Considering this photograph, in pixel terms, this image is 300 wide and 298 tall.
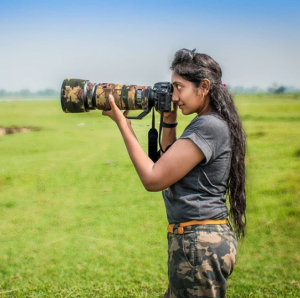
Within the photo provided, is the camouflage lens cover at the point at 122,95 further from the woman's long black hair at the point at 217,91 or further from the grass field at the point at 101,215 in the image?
the grass field at the point at 101,215

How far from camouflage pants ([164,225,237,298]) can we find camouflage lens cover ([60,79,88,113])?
1.75 feet

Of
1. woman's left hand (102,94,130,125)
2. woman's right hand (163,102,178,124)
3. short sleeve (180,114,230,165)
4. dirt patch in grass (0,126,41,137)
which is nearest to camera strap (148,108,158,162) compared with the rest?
woman's right hand (163,102,178,124)

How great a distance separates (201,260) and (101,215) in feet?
4.69

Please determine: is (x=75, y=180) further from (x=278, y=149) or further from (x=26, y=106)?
(x=278, y=149)

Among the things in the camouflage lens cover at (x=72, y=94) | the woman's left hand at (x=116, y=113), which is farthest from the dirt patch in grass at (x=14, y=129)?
the woman's left hand at (x=116, y=113)

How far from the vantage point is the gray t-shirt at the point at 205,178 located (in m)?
1.09

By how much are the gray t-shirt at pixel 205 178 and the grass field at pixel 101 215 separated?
1.39 ft

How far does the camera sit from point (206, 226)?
44.9 inches

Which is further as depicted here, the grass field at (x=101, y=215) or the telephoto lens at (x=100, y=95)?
the grass field at (x=101, y=215)

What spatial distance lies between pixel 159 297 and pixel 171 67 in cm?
122

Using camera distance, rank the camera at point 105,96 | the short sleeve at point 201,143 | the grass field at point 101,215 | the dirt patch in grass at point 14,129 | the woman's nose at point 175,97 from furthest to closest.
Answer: the dirt patch in grass at point 14,129 → the grass field at point 101,215 → the camera at point 105,96 → the woman's nose at point 175,97 → the short sleeve at point 201,143

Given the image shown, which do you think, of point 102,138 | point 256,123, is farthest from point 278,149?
point 102,138

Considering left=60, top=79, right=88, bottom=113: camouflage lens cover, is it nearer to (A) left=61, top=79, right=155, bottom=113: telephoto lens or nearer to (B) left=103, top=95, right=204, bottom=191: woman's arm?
(A) left=61, top=79, right=155, bottom=113: telephoto lens

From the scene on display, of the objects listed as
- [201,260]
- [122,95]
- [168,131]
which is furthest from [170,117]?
[201,260]
